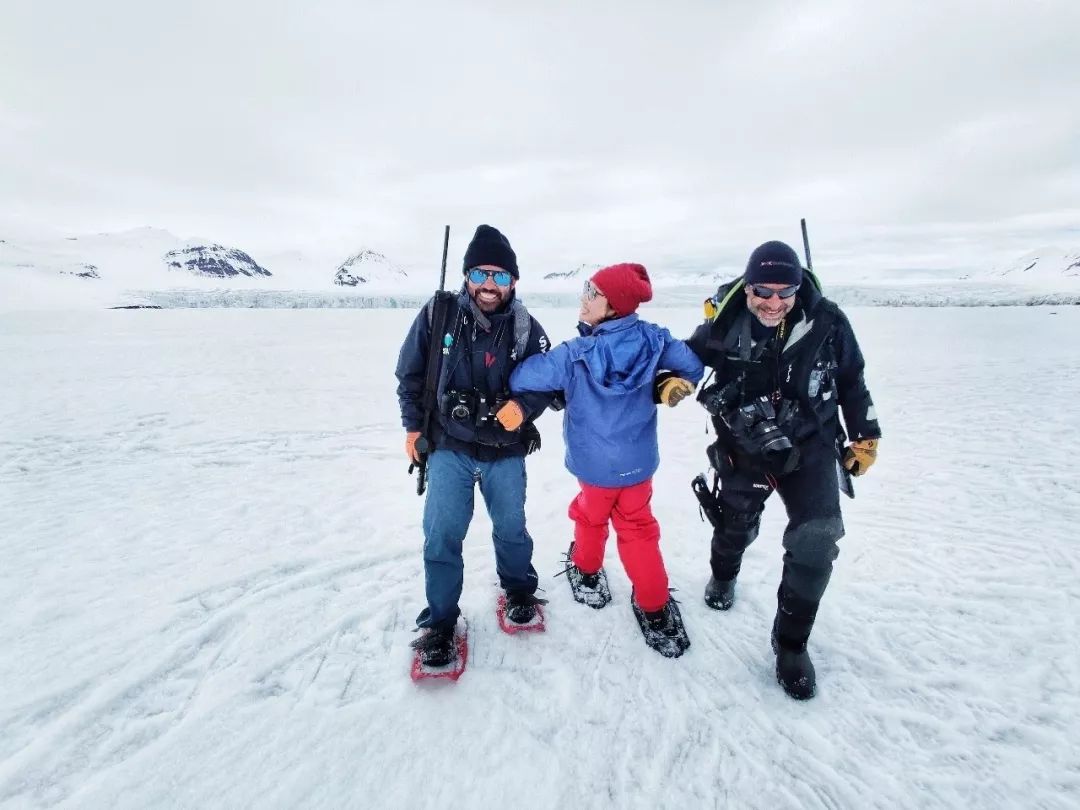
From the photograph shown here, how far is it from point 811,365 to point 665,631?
203cm

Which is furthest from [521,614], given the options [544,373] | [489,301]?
[489,301]

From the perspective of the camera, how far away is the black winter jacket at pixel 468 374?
10.8ft

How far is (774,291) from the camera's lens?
3006mm

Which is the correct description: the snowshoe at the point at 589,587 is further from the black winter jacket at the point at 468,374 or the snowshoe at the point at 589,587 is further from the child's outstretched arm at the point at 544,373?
the child's outstretched arm at the point at 544,373

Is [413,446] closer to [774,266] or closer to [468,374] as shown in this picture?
[468,374]

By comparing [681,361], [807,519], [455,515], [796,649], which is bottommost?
[796,649]

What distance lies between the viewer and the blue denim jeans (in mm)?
3254

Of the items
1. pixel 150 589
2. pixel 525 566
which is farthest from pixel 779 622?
pixel 150 589

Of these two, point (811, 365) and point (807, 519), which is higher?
point (811, 365)

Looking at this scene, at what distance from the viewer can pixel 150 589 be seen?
398cm

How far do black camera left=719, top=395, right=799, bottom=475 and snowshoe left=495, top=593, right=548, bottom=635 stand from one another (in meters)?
1.92

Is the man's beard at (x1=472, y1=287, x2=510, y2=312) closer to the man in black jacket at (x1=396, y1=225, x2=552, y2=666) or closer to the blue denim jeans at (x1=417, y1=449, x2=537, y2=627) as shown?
the man in black jacket at (x1=396, y1=225, x2=552, y2=666)

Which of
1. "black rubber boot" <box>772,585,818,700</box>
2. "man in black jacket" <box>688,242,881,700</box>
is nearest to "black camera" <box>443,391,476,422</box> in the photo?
"man in black jacket" <box>688,242,881,700</box>

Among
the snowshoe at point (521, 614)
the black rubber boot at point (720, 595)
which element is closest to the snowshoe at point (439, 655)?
the snowshoe at point (521, 614)
